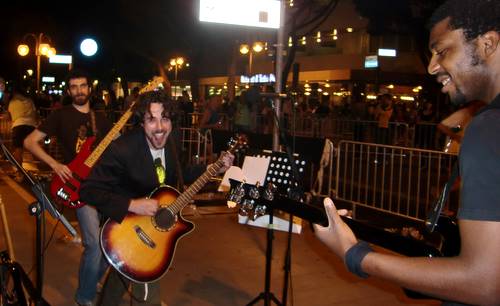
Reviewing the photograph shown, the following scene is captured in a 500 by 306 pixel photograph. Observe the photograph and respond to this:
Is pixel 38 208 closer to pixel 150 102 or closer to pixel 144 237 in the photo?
pixel 144 237

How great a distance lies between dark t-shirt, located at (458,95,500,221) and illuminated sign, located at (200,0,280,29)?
4.94 meters

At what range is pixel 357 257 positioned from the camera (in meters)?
1.72

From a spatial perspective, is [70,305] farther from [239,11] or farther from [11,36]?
[11,36]

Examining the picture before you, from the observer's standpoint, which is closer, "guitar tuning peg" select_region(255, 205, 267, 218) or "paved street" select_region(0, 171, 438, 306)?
"guitar tuning peg" select_region(255, 205, 267, 218)

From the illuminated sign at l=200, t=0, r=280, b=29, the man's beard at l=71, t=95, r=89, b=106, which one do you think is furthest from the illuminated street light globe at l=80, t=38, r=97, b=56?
the man's beard at l=71, t=95, r=89, b=106

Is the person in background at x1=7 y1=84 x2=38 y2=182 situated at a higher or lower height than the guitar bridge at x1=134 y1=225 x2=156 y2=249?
higher

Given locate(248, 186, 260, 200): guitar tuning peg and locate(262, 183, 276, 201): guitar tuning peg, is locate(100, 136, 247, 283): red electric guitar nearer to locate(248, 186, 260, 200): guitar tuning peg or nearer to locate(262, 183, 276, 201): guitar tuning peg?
locate(248, 186, 260, 200): guitar tuning peg

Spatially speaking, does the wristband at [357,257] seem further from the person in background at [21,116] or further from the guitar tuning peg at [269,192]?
the person in background at [21,116]

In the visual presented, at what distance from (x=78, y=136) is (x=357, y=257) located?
150 inches

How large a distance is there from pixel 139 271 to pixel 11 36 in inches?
1570

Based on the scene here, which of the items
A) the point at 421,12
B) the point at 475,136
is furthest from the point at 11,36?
the point at 475,136

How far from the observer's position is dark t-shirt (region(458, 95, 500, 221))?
1438mm

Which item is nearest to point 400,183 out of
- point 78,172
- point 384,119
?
point 78,172

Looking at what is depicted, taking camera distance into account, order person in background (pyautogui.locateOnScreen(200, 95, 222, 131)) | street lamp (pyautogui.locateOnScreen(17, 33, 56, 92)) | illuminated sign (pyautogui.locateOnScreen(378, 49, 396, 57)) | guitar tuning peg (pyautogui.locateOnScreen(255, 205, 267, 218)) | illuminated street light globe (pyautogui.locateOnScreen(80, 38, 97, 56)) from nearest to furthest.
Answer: guitar tuning peg (pyautogui.locateOnScreen(255, 205, 267, 218)) → illuminated street light globe (pyautogui.locateOnScreen(80, 38, 97, 56)) → person in background (pyautogui.locateOnScreen(200, 95, 222, 131)) → street lamp (pyautogui.locateOnScreen(17, 33, 56, 92)) → illuminated sign (pyautogui.locateOnScreen(378, 49, 396, 57))
